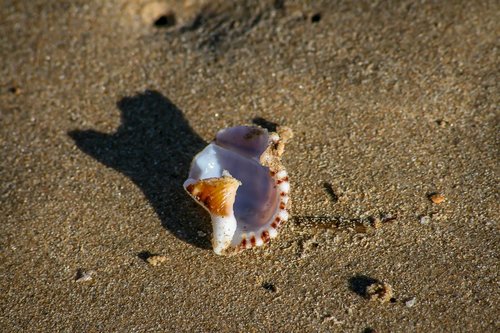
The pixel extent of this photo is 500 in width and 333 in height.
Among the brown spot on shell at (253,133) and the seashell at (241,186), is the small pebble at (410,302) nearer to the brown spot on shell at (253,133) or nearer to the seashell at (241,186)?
the seashell at (241,186)

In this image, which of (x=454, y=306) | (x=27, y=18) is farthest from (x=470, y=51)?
(x=27, y=18)

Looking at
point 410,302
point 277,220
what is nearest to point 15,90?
point 277,220

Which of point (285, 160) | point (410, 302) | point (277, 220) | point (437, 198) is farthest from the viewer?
point (285, 160)

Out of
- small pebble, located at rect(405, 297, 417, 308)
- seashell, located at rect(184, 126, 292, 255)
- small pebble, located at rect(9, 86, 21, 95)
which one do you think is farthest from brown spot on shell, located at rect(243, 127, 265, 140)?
small pebble, located at rect(9, 86, 21, 95)

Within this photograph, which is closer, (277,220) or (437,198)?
(277,220)

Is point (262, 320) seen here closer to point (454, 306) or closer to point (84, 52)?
point (454, 306)

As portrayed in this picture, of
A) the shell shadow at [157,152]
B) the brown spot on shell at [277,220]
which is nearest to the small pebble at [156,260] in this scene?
the shell shadow at [157,152]

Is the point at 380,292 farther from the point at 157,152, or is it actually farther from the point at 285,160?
the point at 157,152
